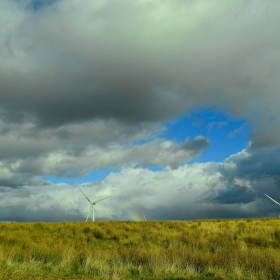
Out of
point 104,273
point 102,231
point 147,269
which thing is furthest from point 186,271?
point 102,231

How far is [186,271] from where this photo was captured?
1394 centimetres

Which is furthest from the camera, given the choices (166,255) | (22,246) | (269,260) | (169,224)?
(169,224)

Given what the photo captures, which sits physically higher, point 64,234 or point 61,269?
point 64,234

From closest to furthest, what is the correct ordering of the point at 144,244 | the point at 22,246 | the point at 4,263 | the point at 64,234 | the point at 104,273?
the point at 104,273
the point at 4,263
the point at 22,246
the point at 144,244
the point at 64,234

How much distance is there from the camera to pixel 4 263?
A: 14.2m

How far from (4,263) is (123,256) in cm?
573

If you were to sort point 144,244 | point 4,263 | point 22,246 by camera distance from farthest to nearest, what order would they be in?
point 144,244, point 22,246, point 4,263

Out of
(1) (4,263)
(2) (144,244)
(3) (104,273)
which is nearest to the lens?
(3) (104,273)

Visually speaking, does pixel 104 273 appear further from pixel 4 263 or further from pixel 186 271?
pixel 4 263

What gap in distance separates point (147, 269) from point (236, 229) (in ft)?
66.7

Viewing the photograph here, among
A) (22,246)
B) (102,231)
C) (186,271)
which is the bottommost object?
(186,271)

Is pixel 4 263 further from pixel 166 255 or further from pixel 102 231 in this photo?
pixel 102 231

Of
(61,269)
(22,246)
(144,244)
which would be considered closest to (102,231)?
(144,244)

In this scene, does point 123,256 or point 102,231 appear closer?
point 123,256
